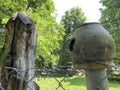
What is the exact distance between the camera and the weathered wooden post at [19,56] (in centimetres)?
161

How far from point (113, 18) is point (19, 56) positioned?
16415 millimetres

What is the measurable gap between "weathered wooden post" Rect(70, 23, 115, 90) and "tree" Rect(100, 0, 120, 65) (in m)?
14.9

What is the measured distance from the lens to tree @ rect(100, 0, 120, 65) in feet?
52.9

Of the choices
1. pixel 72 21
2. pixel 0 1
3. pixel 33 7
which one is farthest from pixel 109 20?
pixel 72 21

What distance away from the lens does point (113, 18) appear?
17.5 metres

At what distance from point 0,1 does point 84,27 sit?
8.92 metres

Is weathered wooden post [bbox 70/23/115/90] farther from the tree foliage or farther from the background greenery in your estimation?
the tree foliage

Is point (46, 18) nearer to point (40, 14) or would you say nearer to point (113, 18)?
point (40, 14)

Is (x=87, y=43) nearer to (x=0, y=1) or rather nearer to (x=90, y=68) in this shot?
(x=90, y=68)

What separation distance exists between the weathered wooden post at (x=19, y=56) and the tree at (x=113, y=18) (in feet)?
48.0

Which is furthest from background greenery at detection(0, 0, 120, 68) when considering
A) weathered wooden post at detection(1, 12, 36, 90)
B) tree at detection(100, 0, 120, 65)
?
weathered wooden post at detection(1, 12, 36, 90)

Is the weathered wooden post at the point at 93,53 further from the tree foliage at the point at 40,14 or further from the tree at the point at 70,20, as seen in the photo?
the tree at the point at 70,20

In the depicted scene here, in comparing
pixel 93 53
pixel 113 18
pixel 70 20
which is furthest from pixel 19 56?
pixel 70 20

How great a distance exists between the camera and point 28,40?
166cm
